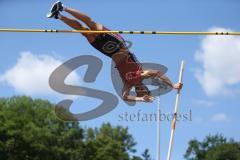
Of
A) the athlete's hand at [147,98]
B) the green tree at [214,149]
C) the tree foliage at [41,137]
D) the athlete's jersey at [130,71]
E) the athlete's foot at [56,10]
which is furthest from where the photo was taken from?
the green tree at [214,149]

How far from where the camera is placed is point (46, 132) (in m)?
34.8

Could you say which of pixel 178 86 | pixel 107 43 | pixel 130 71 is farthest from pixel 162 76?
pixel 107 43

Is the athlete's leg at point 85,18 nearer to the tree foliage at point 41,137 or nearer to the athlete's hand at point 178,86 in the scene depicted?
the athlete's hand at point 178,86

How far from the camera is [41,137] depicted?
112 ft

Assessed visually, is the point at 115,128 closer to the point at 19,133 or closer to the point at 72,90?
the point at 19,133

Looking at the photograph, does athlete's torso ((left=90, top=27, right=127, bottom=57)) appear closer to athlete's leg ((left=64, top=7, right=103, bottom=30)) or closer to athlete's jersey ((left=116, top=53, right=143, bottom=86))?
athlete's leg ((left=64, top=7, right=103, bottom=30))

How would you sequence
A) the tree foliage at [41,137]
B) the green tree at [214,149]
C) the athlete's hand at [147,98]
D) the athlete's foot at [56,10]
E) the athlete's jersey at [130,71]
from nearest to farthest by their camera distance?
the athlete's foot at [56,10] → the athlete's hand at [147,98] → the athlete's jersey at [130,71] → the tree foliage at [41,137] → the green tree at [214,149]

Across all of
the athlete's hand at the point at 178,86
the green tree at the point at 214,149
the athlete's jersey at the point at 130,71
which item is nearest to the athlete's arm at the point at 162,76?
the athlete's hand at the point at 178,86

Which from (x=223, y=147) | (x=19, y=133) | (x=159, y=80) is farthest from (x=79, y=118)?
(x=223, y=147)

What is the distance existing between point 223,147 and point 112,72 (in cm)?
4354

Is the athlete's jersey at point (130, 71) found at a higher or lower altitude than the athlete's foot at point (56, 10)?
lower

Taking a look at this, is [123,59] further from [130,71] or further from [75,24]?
[75,24]

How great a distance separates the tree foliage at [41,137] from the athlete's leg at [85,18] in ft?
81.1

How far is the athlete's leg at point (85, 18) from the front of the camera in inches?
317
